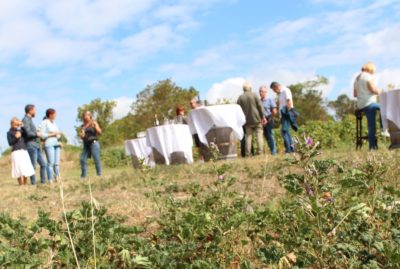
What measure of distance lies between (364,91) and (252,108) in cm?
258

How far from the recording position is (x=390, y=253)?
1.84m

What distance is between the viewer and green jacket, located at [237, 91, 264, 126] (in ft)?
32.6

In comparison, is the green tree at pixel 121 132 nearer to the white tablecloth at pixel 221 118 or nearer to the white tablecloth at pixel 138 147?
the white tablecloth at pixel 138 147

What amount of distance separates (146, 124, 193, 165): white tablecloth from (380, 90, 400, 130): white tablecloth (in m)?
4.02

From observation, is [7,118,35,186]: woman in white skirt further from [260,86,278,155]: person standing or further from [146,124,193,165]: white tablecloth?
[260,86,278,155]: person standing

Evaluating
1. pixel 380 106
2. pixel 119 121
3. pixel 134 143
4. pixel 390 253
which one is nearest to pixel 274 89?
pixel 380 106

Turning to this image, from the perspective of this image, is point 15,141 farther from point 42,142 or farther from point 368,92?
point 368,92

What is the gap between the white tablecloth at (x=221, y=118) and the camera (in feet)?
32.9

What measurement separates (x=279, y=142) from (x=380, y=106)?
954 centimetres

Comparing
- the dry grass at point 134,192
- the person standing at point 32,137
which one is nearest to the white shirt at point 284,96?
the dry grass at point 134,192

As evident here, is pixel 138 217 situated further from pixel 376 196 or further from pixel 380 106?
pixel 380 106

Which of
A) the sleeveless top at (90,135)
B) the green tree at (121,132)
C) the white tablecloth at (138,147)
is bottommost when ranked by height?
the white tablecloth at (138,147)

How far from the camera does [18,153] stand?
9852 millimetres

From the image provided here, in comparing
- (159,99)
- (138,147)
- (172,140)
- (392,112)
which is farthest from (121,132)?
(392,112)
